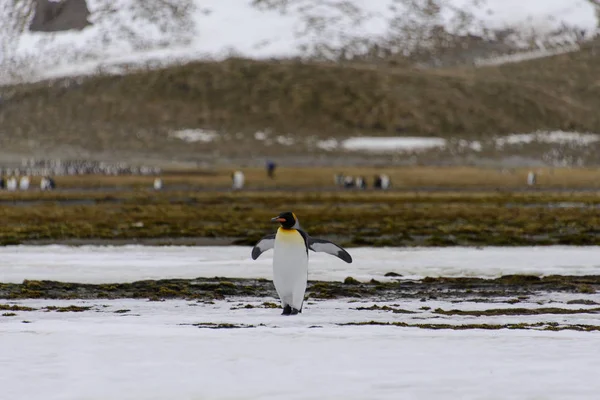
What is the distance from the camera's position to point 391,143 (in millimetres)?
137625

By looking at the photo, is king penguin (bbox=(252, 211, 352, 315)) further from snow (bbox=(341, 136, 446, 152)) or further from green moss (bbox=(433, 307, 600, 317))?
snow (bbox=(341, 136, 446, 152))

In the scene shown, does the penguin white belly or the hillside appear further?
the hillside

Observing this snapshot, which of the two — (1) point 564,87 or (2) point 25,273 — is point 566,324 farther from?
(1) point 564,87

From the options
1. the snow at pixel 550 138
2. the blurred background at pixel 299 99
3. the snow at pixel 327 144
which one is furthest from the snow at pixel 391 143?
the snow at pixel 550 138

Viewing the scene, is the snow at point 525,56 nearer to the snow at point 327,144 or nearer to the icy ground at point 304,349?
the snow at point 327,144

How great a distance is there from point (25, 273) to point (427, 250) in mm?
8295

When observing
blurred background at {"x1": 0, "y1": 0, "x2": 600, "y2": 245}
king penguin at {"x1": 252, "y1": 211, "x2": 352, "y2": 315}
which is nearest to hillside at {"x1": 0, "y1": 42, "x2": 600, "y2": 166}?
blurred background at {"x1": 0, "y1": 0, "x2": 600, "y2": 245}

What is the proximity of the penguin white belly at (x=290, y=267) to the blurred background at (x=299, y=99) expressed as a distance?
161 ft

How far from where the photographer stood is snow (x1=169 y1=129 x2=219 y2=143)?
138 meters

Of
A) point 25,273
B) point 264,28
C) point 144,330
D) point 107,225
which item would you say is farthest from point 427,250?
point 264,28

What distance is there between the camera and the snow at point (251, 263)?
53.5ft

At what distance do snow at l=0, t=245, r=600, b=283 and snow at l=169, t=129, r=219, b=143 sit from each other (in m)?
116

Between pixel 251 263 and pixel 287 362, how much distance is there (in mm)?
10293

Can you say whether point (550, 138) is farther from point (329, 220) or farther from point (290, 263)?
point (290, 263)
